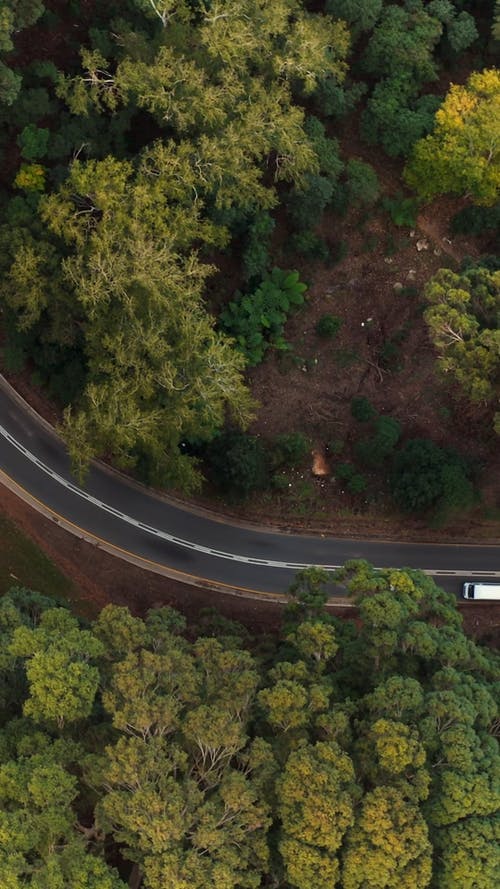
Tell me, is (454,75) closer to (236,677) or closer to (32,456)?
(32,456)

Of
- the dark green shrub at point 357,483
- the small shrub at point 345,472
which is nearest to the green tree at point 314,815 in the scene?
the dark green shrub at point 357,483

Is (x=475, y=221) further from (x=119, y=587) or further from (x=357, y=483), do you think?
(x=119, y=587)

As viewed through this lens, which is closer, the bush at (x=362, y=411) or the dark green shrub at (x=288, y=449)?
the dark green shrub at (x=288, y=449)

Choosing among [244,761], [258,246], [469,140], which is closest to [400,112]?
[469,140]

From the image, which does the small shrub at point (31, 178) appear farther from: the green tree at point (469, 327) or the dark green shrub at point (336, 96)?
the green tree at point (469, 327)

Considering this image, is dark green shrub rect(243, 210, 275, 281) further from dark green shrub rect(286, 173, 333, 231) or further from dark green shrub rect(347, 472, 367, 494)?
dark green shrub rect(347, 472, 367, 494)
